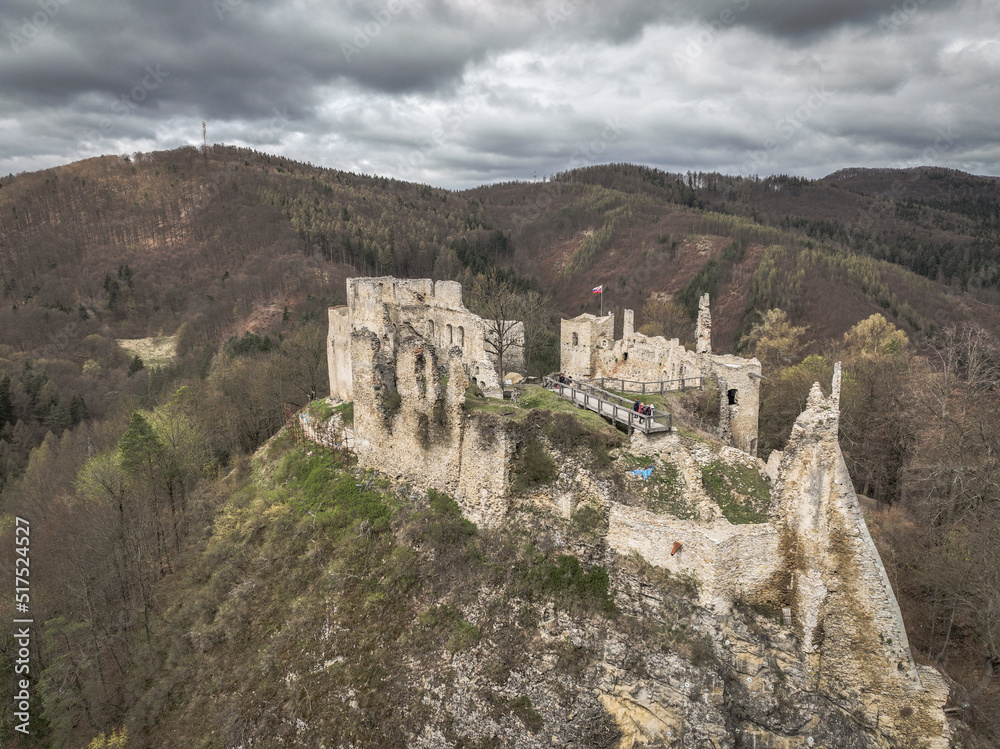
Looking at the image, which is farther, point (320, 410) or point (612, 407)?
point (320, 410)

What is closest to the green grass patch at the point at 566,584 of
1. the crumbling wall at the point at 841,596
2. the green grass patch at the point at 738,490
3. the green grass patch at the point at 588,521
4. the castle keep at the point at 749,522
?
the green grass patch at the point at 588,521

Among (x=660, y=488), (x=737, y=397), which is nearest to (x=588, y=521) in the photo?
(x=660, y=488)

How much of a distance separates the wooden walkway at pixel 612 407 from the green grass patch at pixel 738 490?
222 centimetres

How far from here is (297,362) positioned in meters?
43.8

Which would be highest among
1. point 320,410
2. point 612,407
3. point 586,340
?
point 586,340

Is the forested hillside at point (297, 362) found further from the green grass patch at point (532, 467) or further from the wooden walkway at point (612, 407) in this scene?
the wooden walkway at point (612, 407)

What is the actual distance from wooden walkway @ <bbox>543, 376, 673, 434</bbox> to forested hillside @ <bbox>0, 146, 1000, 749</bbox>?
544 cm

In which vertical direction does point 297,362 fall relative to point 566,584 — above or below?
above

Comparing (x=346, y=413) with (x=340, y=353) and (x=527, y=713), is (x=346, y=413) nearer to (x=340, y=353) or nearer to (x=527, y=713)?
(x=340, y=353)

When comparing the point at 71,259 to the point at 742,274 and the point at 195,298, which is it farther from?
the point at 742,274

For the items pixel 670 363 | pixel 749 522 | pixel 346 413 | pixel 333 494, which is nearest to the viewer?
pixel 749 522

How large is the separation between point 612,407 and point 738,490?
576cm

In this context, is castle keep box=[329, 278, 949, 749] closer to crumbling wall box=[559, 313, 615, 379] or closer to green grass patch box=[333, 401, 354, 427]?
green grass patch box=[333, 401, 354, 427]

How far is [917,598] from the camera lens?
22.0 meters
